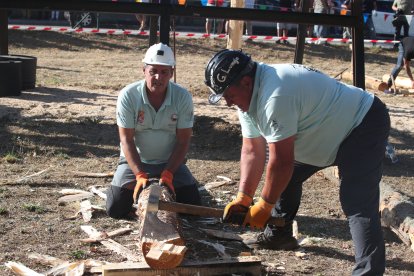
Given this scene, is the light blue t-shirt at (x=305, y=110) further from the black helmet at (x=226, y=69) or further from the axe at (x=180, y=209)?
the axe at (x=180, y=209)

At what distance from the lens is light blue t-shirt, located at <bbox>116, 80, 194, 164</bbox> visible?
6816 mm

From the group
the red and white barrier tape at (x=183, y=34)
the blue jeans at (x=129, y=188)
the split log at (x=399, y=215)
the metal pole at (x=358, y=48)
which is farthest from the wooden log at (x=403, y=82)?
the blue jeans at (x=129, y=188)

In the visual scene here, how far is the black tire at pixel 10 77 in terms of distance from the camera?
11992 mm

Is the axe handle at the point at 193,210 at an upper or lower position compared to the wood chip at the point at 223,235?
upper

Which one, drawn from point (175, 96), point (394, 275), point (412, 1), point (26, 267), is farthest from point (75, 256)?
point (412, 1)

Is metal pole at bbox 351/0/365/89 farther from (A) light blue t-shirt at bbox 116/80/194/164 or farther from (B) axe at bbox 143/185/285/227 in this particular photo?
(B) axe at bbox 143/185/285/227

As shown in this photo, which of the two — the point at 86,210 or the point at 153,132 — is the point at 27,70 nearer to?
the point at 86,210

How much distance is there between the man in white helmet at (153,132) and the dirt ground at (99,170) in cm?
32

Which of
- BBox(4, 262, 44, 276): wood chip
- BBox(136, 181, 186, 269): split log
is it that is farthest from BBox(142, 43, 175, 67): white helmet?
BBox(4, 262, 44, 276): wood chip

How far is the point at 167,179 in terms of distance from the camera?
21.5ft

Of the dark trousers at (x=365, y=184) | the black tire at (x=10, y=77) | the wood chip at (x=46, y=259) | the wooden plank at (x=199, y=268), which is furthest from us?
the black tire at (x=10, y=77)

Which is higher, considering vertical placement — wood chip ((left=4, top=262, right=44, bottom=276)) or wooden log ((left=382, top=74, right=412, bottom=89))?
wooden log ((left=382, top=74, right=412, bottom=89))

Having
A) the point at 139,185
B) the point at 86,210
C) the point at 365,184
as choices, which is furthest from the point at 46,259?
the point at 365,184

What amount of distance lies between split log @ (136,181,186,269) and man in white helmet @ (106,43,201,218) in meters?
0.76
